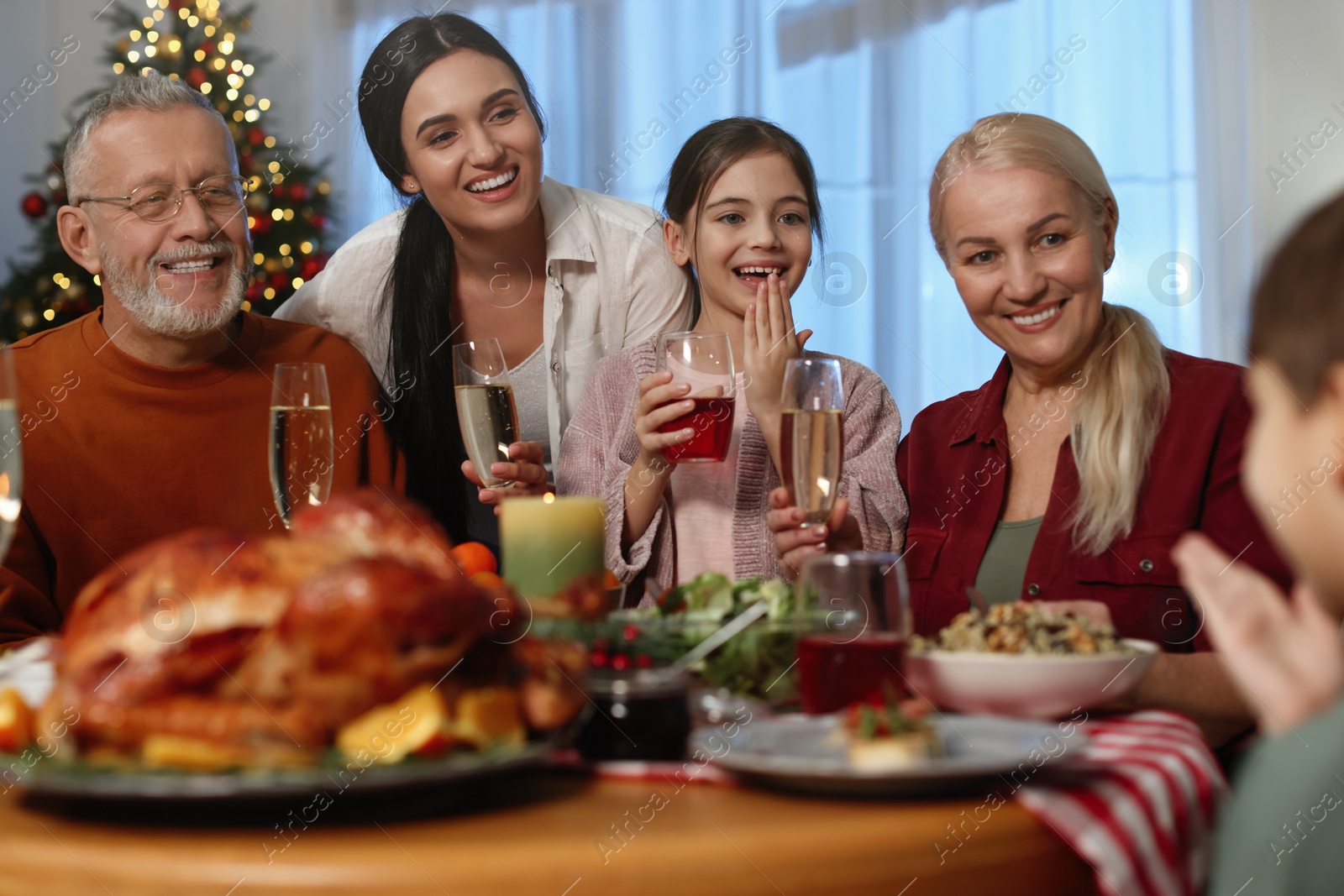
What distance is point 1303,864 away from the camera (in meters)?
0.77

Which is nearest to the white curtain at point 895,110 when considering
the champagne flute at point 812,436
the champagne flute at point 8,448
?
the champagne flute at point 812,436

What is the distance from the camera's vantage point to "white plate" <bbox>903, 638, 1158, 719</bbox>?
40.5 inches

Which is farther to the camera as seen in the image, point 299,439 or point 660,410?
point 660,410

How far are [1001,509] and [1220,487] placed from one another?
0.37m

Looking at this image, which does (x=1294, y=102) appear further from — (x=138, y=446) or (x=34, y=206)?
(x=34, y=206)

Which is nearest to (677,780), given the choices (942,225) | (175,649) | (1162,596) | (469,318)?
(175,649)

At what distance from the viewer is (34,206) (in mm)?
4875

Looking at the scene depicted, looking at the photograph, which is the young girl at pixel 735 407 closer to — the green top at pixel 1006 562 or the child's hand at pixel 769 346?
the child's hand at pixel 769 346

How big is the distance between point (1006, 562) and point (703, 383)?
0.61 meters

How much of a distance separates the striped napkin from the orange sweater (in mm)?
1943

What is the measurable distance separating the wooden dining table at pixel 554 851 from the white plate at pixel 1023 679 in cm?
26

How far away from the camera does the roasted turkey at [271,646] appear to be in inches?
28.5

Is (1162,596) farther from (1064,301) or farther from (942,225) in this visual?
(942,225)

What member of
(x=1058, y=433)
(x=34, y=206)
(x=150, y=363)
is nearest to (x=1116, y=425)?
(x=1058, y=433)
